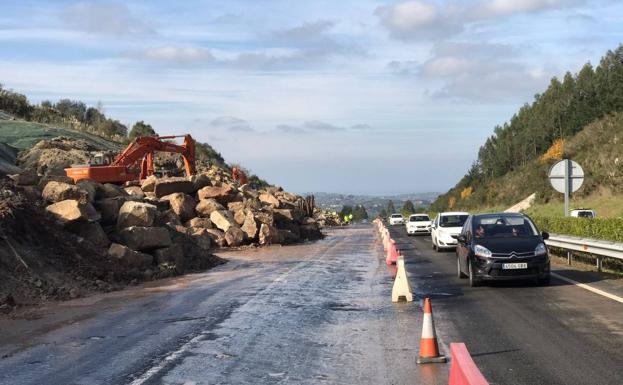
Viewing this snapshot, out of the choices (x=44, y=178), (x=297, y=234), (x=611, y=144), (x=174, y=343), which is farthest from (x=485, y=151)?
(x=174, y=343)

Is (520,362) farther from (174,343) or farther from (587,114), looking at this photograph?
(587,114)

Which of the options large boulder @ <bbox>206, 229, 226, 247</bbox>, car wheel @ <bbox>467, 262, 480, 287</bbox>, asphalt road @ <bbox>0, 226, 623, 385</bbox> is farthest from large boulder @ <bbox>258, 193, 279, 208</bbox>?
→ car wheel @ <bbox>467, 262, 480, 287</bbox>

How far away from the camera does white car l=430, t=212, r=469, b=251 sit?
2528 cm

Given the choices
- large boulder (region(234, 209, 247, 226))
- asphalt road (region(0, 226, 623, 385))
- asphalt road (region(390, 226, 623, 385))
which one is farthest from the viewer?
large boulder (region(234, 209, 247, 226))

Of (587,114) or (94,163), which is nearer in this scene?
(94,163)

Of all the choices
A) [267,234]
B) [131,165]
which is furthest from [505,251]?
[131,165]

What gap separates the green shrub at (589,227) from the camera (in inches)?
672

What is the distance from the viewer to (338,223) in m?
85.8

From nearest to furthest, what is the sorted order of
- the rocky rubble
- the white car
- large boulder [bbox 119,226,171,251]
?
the rocky rubble
large boulder [bbox 119,226,171,251]
the white car

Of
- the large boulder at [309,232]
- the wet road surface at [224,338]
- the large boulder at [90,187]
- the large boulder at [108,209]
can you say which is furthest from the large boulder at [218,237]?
the wet road surface at [224,338]

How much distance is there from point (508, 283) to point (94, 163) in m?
23.7

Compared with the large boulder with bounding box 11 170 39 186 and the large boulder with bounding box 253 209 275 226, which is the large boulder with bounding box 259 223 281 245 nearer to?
the large boulder with bounding box 253 209 275 226

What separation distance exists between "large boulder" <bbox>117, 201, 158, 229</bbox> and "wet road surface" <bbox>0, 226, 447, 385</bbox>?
4601mm

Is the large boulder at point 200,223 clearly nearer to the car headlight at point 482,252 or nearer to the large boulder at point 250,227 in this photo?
the large boulder at point 250,227
